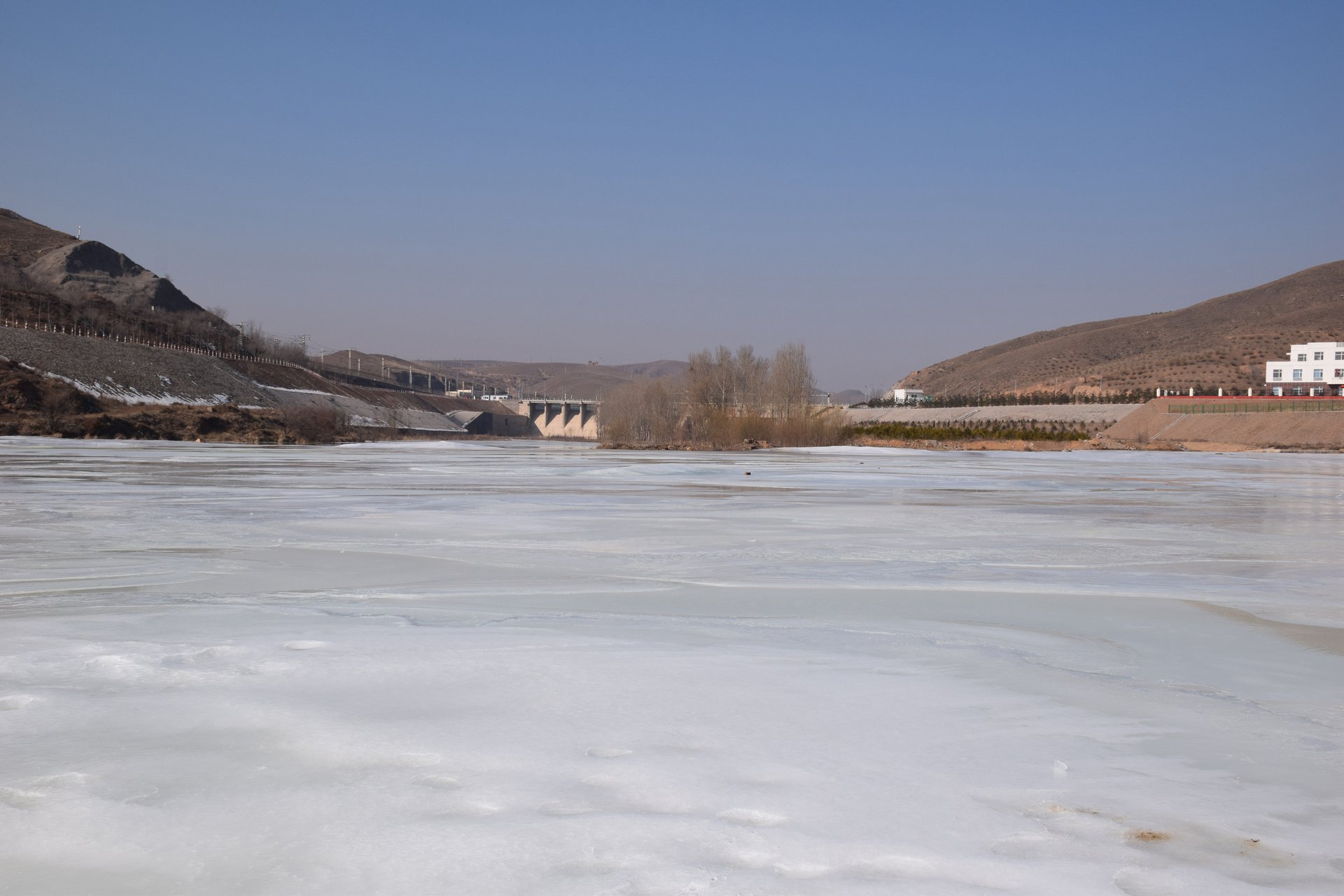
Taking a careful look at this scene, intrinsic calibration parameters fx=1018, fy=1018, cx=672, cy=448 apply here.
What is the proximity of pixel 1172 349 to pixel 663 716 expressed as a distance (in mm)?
124617

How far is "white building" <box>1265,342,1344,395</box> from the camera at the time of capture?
68.9m

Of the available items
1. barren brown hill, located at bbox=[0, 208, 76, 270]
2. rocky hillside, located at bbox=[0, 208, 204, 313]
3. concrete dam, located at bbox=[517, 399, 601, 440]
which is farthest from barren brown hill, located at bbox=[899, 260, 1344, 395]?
barren brown hill, located at bbox=[0, 208, 76, 270]

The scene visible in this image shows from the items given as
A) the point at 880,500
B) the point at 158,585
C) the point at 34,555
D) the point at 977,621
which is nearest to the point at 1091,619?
→ the point at 977,621

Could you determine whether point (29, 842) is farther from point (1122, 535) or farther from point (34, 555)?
point (1122, 535)

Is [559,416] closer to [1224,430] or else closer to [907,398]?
[907,398]

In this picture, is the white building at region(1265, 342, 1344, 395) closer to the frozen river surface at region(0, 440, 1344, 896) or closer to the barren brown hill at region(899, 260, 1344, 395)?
the barren brown hill at region(899, 260, 1344, 395)

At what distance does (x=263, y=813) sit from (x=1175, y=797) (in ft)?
9.93

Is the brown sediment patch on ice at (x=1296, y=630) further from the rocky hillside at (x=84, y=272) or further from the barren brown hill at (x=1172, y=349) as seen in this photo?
the rocky hillside at (x=84, y=272)

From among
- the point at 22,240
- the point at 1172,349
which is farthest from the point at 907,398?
the point at 22,240

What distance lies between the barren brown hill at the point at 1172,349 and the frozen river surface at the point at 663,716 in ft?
278

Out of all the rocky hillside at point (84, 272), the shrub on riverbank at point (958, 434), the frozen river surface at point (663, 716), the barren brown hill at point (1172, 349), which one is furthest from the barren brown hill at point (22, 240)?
the frozen river surface at point (663, 716)

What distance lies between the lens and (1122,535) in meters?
11.8

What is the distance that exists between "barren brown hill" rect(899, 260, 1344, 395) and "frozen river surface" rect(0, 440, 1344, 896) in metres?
84.8

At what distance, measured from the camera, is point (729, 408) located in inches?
2168
